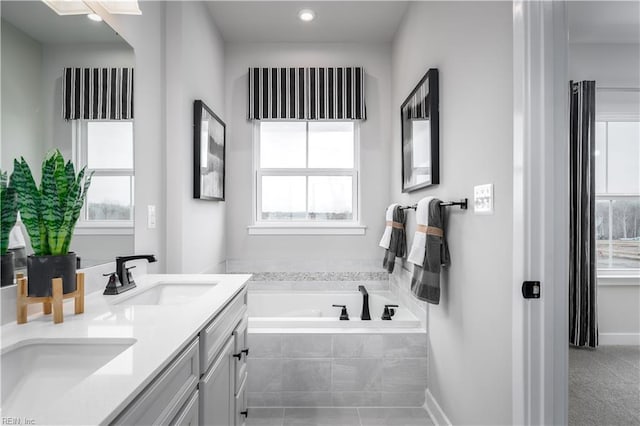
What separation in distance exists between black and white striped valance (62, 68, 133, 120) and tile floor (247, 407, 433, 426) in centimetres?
184

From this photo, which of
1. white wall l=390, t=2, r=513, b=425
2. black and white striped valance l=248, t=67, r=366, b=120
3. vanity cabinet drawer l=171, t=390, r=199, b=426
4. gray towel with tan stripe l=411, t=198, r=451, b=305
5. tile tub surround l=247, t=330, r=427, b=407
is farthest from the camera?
black and white striped valance l=248, t=67, r=366, b=120

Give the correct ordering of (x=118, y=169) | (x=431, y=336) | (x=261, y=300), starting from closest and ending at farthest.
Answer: (x=118, y=169) → (x=431, y=336) → (x=261, y=300)

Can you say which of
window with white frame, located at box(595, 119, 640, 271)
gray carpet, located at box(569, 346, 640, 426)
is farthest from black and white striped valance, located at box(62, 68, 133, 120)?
window with white frame, located at box(595, 119, 640, 271)

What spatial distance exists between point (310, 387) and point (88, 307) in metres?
1.48

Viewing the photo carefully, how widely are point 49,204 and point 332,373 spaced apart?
5.94ft

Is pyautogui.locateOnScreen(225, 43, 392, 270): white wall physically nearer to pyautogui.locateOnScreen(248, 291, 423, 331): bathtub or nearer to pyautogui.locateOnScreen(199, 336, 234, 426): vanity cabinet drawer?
pyautogui.locateOnScreen(248, 291, 423, 331): bathtub

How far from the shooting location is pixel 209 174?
254 cm

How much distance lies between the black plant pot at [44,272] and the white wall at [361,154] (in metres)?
2.15

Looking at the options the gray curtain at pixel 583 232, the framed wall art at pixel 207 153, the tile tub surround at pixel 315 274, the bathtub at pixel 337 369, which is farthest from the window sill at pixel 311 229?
the gray curtain at pixel 583 232

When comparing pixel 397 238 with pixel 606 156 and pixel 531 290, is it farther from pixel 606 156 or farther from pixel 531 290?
pixel 606 156

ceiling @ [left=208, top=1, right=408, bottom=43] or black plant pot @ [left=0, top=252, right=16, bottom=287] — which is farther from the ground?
ceiling @ [left=208, top=1, right=408, bottom=43]

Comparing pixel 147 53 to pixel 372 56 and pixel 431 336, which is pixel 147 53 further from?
pixel 431 336

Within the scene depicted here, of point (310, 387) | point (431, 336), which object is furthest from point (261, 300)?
point (431, 336)

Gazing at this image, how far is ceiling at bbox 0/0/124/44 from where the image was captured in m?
1.00
